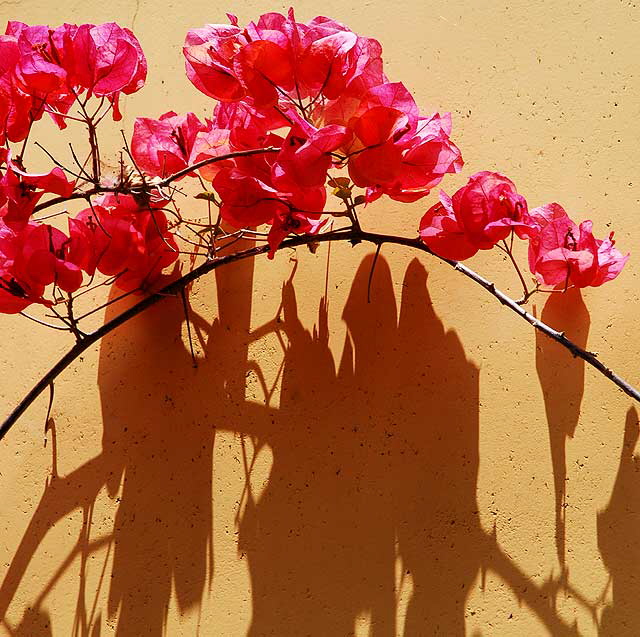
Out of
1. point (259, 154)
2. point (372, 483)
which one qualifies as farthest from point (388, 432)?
point (259, 154)

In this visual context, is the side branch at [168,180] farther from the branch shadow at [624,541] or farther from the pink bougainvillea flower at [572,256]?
the branch shadow at [624,541]

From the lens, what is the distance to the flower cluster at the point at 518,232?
29.5 inches

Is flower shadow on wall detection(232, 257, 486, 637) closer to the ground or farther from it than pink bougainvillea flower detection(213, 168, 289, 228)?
closer to the ground

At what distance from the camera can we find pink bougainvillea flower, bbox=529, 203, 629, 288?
78 centimetres

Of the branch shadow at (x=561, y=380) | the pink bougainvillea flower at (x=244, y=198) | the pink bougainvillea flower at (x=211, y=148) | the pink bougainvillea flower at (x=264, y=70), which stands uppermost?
the pink bougainvillea flower at (x=211, y=148)

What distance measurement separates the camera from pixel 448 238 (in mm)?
775

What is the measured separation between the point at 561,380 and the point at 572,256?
0.13 metres

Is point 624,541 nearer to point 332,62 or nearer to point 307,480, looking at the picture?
point 307,480

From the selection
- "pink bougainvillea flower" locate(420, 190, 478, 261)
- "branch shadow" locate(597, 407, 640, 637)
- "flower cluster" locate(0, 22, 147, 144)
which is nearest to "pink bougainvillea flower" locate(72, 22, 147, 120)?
"flower cluster" locate(0, 22, 147, 144)

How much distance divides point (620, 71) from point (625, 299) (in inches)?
10.1

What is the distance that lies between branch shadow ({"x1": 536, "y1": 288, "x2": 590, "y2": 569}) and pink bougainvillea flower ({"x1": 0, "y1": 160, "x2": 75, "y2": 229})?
1.63 feet

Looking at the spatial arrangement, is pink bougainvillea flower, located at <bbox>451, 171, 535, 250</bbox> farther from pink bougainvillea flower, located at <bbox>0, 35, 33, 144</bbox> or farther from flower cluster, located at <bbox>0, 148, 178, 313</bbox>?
pink bougainvillea flower, located at <bbox>0, 35, 33, 144</bbox>

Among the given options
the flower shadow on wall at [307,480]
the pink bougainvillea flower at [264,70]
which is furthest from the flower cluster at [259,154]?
the flower shadow on wall at [307,480]

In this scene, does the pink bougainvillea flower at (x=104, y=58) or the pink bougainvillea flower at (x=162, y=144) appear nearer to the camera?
the pink bougainvillea flower at (x=104, y=58)
